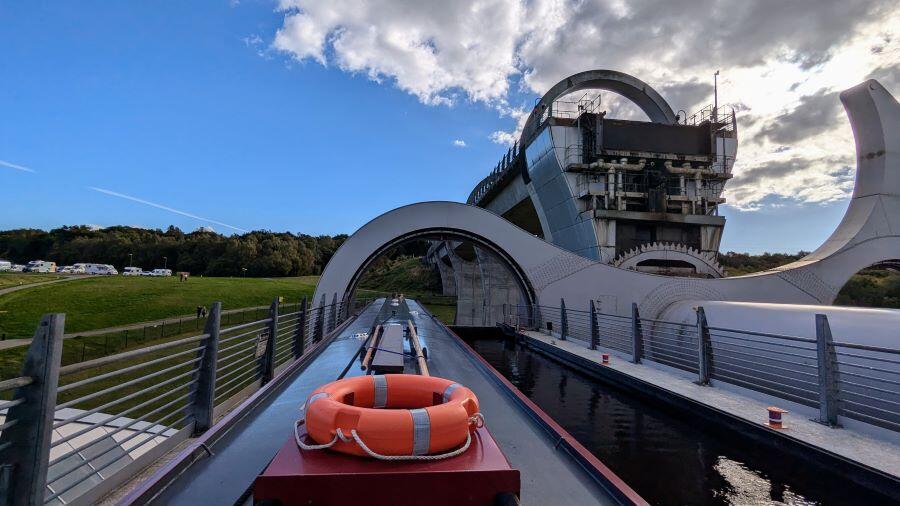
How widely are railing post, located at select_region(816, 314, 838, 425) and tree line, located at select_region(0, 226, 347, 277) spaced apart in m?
68.7

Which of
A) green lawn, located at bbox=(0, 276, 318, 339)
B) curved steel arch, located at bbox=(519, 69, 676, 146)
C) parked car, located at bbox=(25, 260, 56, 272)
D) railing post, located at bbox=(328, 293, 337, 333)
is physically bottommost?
green lawn, located at bbox=(0, 276, 318, 339)

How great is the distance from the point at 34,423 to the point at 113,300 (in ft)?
133

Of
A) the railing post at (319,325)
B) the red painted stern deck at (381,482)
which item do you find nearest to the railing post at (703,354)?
the red painted stern deck at (381,482)

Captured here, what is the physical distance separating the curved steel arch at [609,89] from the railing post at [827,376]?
16.3 m

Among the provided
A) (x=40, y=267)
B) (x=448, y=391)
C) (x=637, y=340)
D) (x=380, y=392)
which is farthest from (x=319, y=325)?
(x=40, y=267)

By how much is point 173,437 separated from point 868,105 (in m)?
22.0

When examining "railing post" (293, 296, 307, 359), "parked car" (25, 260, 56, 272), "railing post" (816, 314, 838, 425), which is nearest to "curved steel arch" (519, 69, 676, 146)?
"railing post" (293, 296, 307, 359)

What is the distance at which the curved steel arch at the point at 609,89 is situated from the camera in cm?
1962

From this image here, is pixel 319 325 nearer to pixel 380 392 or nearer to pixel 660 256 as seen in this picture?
pixel 380 392

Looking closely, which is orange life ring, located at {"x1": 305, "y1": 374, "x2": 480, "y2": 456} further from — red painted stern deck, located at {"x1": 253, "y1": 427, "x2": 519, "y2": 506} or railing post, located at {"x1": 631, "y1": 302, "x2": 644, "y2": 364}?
railing post, located at {"x1": 631, "y1": 302, "x2": 644, "y2": 364}

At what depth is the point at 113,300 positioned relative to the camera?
3275 cm

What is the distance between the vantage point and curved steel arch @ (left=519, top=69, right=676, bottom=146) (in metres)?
19.6

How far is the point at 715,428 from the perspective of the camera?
5.02m

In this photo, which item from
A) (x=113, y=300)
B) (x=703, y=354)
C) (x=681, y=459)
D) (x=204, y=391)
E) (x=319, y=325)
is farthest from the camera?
(x=113, y=300)
